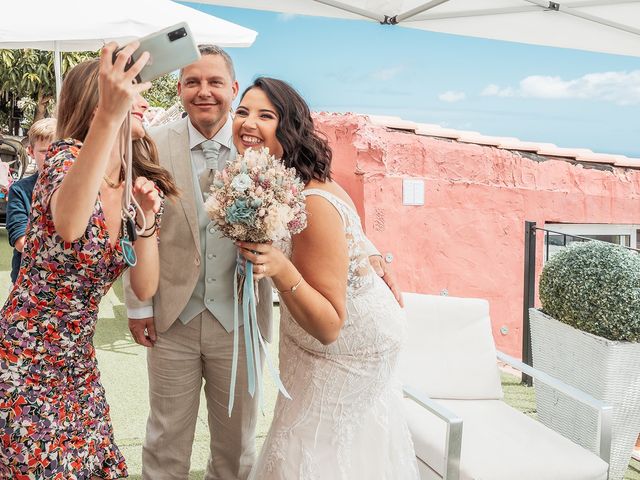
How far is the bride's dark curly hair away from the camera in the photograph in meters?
1.94

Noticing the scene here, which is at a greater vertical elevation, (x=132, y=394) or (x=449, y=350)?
(x=449, y=350)

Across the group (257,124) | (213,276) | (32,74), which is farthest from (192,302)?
(32,74)

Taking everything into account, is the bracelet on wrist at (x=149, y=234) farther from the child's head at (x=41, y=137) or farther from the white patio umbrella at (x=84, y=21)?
the white patio umbrella at (x=84, y=21)

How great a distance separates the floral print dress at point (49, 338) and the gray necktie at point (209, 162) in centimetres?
80

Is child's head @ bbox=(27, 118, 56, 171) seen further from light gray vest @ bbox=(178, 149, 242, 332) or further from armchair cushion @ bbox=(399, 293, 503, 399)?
armchair cushion @ bbox=(399, 293, 503, 399)

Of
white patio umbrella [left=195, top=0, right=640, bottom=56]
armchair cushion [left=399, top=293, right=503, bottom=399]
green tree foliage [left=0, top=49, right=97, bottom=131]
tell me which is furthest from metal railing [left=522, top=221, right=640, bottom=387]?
green tree foliage [left=0, top=49, right=97, bottom=131]

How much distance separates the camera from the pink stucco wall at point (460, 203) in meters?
6.54

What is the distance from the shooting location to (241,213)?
1.63 m

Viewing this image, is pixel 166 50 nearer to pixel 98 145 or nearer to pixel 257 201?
pixel 98 145

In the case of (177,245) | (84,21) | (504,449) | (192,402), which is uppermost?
(84,21)

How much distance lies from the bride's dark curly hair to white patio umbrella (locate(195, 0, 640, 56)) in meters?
2.76

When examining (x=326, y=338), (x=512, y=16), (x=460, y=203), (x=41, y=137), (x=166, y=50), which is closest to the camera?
(x=166, y=50)

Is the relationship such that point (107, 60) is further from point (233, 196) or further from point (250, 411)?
point (250, 411)

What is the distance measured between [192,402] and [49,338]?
1033mm
